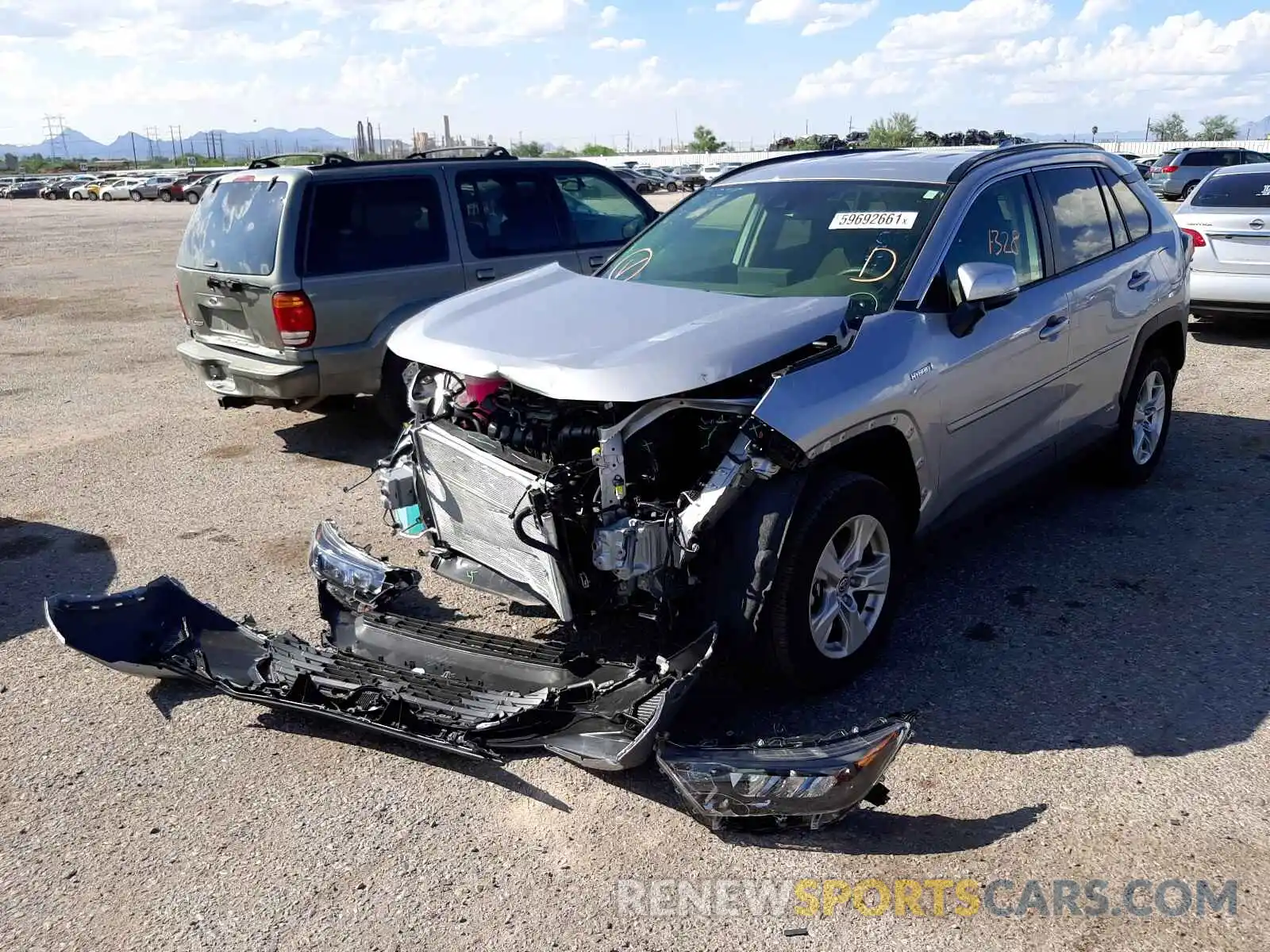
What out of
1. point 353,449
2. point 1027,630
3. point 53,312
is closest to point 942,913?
point 1027,630

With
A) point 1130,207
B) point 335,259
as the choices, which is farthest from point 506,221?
point 1130,207

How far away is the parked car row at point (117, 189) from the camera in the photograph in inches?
2210

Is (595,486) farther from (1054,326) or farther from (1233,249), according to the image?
(1233,249)

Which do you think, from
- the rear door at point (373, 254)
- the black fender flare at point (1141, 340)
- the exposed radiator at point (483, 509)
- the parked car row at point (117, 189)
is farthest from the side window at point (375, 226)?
the parked car row at point (117, 189)

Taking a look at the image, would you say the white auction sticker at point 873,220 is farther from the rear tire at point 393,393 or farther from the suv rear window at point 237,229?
the suv rear window at point 237,229

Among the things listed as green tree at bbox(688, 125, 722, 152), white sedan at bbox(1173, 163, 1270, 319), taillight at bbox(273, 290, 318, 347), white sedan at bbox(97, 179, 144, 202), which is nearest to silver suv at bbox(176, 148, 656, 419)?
taillight at bbox(273, 290, 318, 347)

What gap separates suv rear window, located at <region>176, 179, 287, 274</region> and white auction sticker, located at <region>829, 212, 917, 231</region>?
3.84 m

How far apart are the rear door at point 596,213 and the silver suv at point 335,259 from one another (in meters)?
0.25

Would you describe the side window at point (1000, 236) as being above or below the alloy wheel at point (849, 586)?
above

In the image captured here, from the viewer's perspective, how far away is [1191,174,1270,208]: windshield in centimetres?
1020

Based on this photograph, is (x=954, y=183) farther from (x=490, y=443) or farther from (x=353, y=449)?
(x=353, y=449)

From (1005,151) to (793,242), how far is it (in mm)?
1248

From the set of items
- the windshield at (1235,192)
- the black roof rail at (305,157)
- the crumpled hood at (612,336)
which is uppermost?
the black roof rail at (305,157)

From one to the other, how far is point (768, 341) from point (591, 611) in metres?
1.14
